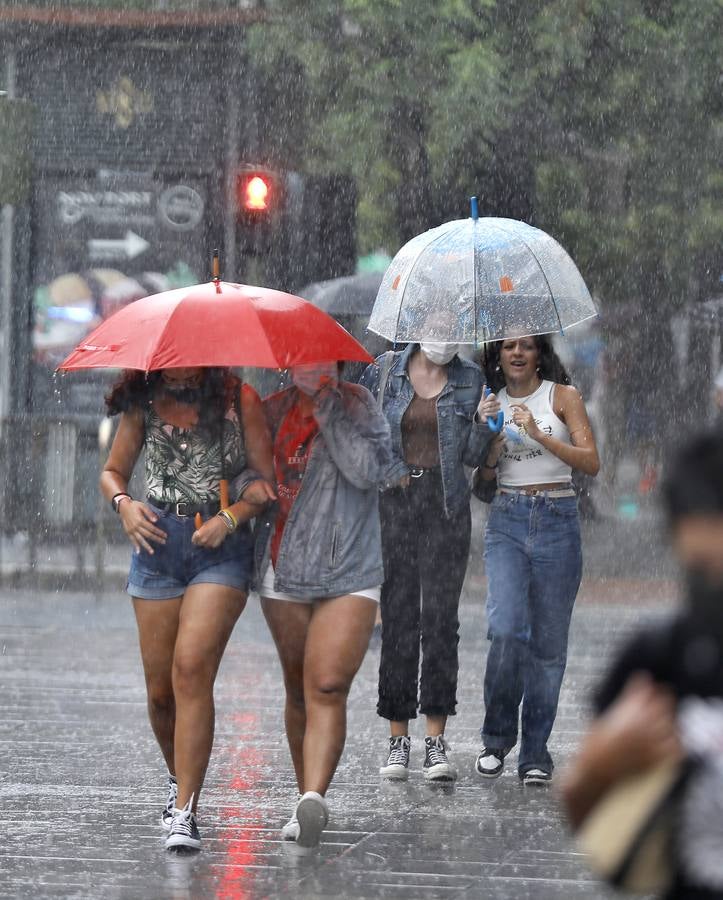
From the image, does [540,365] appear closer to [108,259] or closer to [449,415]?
[449,415]

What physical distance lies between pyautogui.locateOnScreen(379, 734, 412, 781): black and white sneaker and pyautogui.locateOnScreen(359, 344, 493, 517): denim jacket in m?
0.93

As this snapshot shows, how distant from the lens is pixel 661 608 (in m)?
13.6

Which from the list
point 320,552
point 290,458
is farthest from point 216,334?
point 320,552

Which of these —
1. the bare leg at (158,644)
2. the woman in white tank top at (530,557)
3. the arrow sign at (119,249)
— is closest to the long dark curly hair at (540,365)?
the woman in white tank top at (530,557)

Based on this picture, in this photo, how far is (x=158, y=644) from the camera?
6289 millimetres

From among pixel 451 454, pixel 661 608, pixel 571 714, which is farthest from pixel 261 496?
pixel 661 608

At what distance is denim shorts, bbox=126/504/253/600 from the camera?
6.25 meters

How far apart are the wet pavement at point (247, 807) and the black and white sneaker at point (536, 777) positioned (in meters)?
0.09

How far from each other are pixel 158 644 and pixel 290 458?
2.50 feet

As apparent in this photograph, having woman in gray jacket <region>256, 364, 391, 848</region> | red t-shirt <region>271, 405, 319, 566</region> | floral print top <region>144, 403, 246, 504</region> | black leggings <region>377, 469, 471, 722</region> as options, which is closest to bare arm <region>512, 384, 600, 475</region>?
black leggings <region>377, 469, 471, 722</region>

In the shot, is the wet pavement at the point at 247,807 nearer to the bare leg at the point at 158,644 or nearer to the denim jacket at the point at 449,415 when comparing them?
the bare leg at the point at 158,644

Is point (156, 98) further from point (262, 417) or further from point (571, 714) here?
point (262, 417)

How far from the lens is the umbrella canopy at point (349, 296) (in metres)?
14.0

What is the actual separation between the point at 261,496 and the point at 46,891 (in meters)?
1.45
